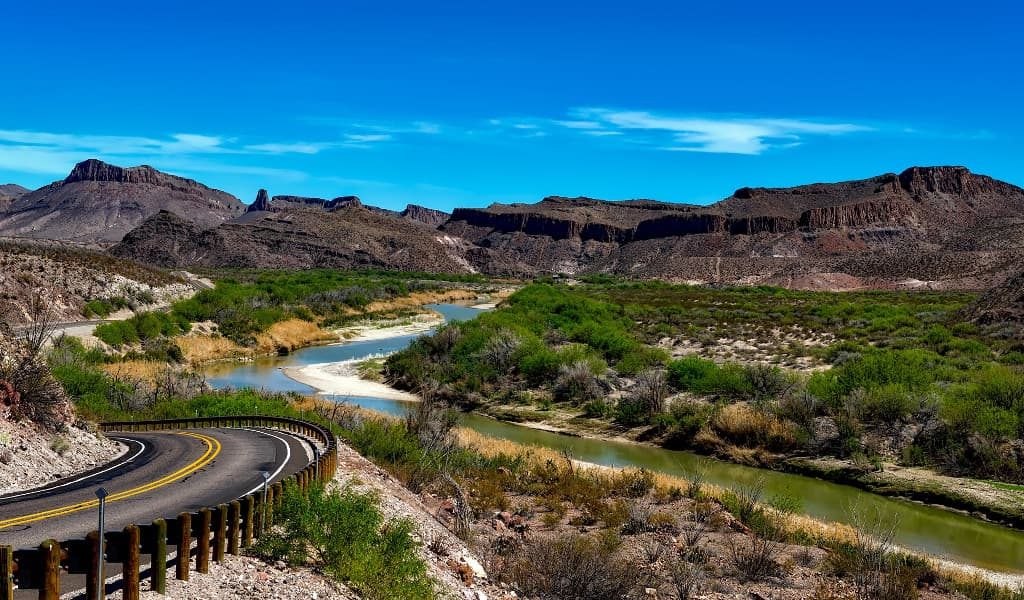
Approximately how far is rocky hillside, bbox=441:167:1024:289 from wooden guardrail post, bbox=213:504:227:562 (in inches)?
4578

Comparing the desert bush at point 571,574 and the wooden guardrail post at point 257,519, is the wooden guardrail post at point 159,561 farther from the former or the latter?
the desert bush at point 571,574

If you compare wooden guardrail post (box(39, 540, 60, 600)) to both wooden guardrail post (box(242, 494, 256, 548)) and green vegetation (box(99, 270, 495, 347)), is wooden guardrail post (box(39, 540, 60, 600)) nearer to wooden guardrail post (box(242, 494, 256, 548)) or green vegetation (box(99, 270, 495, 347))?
wooden guardrail post (box(242, 494, 256, 548))

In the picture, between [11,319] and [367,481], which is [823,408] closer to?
[367,481]

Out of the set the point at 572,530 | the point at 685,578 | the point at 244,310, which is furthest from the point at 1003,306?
the point at 244,310

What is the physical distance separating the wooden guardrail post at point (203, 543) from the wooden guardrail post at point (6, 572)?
178 centimetres

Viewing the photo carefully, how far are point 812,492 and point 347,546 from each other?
16.0m

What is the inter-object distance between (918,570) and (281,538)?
1040 centimetres

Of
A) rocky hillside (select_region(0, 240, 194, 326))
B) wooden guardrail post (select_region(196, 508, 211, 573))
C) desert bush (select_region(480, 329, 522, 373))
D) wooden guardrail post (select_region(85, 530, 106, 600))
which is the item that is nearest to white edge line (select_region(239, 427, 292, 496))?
wooden guardrail post (select_region(196, 508, 211, 573))

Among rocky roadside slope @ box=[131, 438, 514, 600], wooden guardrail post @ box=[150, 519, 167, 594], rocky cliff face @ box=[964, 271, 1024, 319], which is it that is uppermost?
rocky cliff face @ box=[964, 271, 1024, 319]

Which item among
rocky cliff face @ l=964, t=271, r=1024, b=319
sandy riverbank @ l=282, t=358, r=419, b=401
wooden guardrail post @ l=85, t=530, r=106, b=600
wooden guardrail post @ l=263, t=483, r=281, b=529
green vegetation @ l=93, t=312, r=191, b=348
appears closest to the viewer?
wooden guardrail post @ l=85, t=530, r=106, b=600

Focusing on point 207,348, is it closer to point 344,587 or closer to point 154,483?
point 154,483

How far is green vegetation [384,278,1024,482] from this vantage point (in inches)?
909

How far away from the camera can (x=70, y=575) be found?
698 cm

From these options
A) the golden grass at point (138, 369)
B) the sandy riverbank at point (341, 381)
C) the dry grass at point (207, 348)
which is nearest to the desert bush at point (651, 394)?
the sandy riverbank at point (341, 381)
